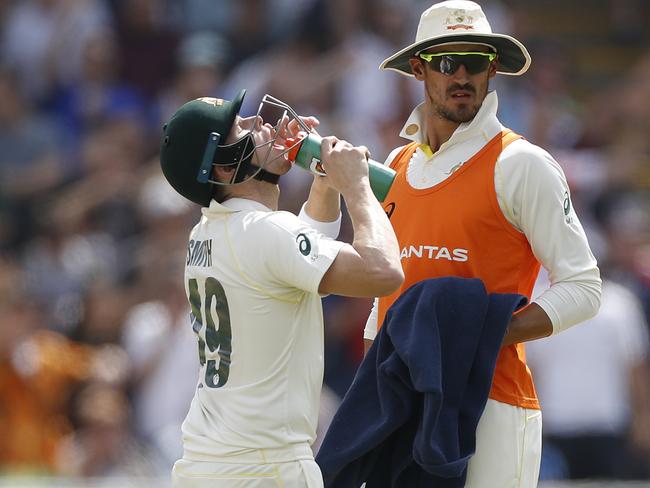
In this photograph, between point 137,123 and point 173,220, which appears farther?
point 137,123

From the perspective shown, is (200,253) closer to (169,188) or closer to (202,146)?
(202,146)

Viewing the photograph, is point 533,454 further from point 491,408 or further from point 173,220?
point 173,220

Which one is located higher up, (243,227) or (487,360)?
(243,227)

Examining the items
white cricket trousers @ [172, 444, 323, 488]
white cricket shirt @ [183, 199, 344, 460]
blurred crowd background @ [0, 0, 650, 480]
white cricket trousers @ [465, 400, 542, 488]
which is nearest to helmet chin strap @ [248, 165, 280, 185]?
white cricket shirt @ [183, 199, 344, 460]

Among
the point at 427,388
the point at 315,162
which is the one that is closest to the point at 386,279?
the point at 427,388

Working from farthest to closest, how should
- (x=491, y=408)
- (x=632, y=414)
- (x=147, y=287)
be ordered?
(x=147, y=287), (x=632, y=414), (x=491, y=408)

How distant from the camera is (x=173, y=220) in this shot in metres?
9.30

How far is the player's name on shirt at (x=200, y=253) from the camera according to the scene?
13.1 ft

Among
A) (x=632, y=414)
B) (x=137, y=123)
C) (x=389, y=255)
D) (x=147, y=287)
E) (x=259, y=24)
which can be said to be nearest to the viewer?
(x=389, y=255)

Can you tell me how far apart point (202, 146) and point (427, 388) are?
3.37 feet

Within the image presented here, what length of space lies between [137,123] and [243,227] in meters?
6.57

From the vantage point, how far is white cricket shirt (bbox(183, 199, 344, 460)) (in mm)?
3816

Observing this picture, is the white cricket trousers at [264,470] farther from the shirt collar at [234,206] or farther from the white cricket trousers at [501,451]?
the shirt collar at [234,206]

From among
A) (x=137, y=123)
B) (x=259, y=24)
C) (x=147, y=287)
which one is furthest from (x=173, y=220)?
(x=259, y=24)
